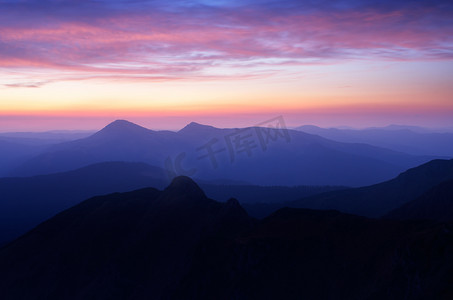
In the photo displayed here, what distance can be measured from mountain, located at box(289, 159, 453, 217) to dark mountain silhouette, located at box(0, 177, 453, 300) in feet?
343

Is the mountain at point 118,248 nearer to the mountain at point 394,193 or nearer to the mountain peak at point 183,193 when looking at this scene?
the mountain peak at point 183,193

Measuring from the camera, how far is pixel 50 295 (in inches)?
3029

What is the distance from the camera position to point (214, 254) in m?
69.4

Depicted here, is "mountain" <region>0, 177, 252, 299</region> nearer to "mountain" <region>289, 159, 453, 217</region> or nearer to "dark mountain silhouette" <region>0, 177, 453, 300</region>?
"dark mountain silhouette" <region>0, 177, 453, 300</region>

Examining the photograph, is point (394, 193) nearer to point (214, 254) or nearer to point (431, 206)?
point (431, 206)

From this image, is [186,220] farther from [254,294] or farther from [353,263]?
[353,263]

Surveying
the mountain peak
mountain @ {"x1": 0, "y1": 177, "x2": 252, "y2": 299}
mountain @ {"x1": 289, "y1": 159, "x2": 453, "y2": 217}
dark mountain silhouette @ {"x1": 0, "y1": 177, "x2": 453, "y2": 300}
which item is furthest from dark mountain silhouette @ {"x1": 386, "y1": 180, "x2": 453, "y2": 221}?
the mountain peak

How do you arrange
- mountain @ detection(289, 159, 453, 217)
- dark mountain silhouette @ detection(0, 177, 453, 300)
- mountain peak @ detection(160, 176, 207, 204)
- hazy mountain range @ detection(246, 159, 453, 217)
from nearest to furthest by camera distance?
1. dark mountain silhouette @ detection(0, 177, 453, 300)
2. mountain peak @ detection(160, 176, 207, 204)
3. hazy mountain range @ detection(246, 159, 453, 217)
4. mountain @ detection(289, 159, 453, 217)

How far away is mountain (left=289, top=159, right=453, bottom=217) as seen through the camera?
161 m

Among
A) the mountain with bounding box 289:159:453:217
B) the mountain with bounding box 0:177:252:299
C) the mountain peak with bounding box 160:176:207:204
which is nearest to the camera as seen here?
the mountain with bounding box 0:177:252:299

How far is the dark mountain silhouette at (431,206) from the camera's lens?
10751cm

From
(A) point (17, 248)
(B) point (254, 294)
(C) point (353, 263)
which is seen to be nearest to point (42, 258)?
(A) point (17, 248)

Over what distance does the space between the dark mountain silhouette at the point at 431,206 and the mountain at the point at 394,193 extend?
117 ft

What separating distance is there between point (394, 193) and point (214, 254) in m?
136
